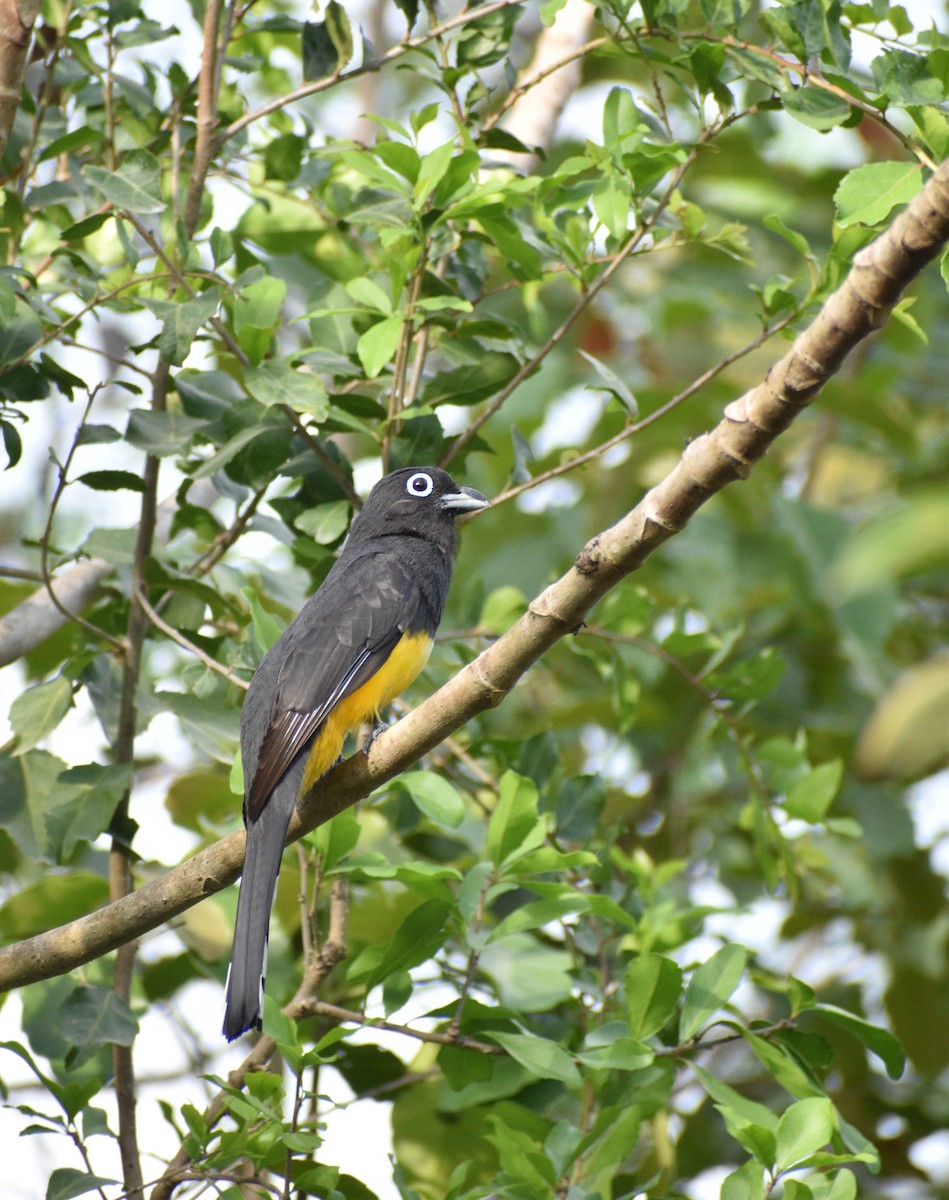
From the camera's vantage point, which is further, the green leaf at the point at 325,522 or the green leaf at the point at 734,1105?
the green leaf at the point at 325,522

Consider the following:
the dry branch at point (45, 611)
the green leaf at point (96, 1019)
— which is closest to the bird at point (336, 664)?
the green leaf at point (96, 1019)

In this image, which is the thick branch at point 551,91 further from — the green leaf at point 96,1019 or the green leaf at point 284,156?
the green leaf at point 96,1019

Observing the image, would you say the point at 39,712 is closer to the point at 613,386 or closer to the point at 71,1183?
the point at 71,1183

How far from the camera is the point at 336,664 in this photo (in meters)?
3.49

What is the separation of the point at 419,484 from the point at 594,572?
5.27 ft

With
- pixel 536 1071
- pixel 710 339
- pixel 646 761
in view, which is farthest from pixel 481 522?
pixel 536 1071

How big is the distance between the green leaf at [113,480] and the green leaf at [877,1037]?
6.86 feet

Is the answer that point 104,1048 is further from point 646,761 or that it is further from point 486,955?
point 646,761

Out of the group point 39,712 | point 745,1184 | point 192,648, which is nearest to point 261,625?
point 192,648

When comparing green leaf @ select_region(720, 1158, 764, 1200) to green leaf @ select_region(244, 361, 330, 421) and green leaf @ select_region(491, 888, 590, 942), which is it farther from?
→ green leaf @ select_region(244, 361, 330, 421)

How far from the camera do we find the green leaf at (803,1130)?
2787 mm

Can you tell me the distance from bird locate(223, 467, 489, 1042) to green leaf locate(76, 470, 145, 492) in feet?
1.79

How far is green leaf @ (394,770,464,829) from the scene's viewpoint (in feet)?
10.1

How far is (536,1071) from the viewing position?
3053mm
